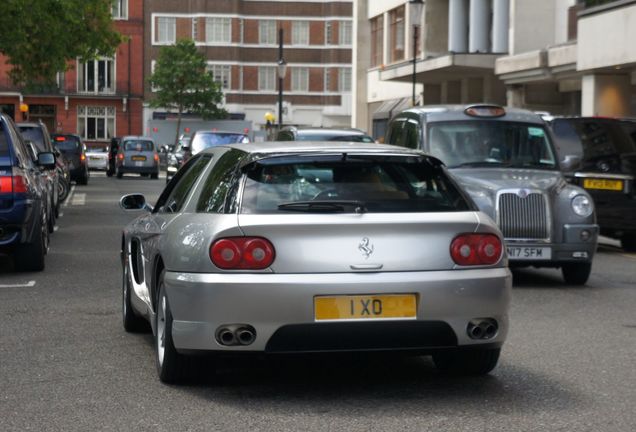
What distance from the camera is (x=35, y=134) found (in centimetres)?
2597

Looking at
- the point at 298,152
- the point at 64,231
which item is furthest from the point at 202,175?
the point at 64,231

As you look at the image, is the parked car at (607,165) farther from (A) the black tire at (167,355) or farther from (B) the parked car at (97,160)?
(B) the parked car at (97,160)

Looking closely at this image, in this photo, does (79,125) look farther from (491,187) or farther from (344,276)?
(344,276)

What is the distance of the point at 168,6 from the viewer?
308 ft

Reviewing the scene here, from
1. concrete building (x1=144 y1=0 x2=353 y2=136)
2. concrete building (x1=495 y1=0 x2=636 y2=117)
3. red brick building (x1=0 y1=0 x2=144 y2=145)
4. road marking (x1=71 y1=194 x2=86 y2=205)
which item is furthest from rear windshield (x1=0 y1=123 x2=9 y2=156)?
concrete building (x1=144 y1=0 x2=353 y2=136)

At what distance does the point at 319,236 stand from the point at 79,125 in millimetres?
86493

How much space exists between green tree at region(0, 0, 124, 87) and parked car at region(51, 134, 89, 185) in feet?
15.1

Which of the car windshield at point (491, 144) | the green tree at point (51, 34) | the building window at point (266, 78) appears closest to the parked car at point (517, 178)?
the car windshield at point (491, 144)

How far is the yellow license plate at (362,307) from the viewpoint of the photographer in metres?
6.64

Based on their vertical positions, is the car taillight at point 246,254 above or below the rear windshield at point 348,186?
below

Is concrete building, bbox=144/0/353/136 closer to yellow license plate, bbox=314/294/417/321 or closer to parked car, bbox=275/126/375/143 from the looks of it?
parked car, bbox=275/126/375/143

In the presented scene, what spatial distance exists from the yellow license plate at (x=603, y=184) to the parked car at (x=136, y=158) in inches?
1445

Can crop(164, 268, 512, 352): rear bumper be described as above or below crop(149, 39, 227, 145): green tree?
below

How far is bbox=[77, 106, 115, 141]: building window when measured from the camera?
91625 mm
